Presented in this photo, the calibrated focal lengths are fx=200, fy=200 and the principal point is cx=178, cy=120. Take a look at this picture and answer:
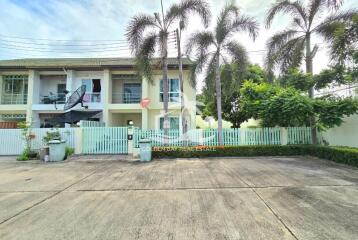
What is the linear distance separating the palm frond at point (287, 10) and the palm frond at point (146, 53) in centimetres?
708

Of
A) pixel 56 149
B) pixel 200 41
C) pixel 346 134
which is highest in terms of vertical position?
pixel 200 41

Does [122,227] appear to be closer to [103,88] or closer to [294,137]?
[294,137]

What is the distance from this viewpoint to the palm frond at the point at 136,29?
38.0 ft

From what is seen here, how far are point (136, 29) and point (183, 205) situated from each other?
10.5 metres

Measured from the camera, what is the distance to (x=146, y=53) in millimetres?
11727

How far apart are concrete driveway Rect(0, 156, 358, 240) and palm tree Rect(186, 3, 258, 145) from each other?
615 cm

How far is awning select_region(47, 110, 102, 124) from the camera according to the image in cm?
1321

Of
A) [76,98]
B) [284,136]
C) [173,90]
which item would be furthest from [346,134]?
[76,98]

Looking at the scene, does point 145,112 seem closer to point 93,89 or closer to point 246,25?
point 93,89

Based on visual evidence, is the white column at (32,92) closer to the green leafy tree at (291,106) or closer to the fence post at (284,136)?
the green leafy tree at (291,106)

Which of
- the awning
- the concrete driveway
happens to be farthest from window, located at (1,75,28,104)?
the concrete driveway

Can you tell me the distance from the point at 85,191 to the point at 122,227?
2548mm

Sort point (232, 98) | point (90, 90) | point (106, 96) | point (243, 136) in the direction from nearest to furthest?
point (243, 136), point (106, 96), point (90, 90), point (232, 98)

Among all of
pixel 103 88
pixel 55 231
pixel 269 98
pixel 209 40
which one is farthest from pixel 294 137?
pixel 103 88
